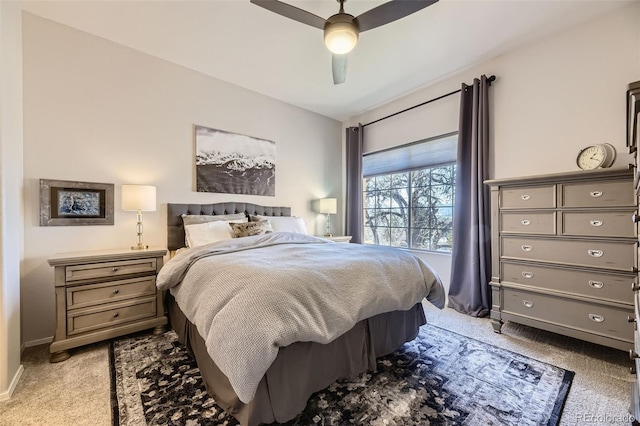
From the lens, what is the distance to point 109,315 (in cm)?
220

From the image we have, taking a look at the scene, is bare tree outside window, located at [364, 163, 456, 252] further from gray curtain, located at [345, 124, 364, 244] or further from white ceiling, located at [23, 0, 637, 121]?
white ceiling, located at [23, 0, 637, 121]

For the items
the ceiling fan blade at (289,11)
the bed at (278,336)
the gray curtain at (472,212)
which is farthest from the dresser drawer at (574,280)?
the ceiling fan blade at (289,11)

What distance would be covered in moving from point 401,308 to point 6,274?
255 centimetres

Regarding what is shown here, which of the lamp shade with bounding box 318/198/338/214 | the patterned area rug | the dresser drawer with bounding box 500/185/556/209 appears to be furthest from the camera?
the lamp shade with bounding box 318/198/338/214

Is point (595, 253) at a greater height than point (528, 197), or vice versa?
point (528, 197)

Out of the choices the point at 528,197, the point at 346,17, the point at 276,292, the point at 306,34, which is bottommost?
the point at 276,292

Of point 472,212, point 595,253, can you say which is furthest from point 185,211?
point 595,253

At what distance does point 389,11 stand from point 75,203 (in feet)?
10.2

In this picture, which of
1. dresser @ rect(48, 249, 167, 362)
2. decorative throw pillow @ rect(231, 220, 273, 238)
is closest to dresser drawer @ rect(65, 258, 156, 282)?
dresser @ rect(48, 249, 167, 362)

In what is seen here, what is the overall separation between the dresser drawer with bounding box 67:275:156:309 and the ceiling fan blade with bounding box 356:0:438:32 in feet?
9.07

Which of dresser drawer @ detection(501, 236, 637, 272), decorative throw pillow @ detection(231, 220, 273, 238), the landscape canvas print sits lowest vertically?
dresser drawer @ detection(501, 236, 637, 272)

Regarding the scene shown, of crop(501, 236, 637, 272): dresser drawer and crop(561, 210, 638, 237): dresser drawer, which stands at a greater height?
crop(561, 210, 638, 237): dresser drawer

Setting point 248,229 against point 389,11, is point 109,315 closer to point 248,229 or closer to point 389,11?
point 248,229

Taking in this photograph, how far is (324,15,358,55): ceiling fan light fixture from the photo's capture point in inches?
73.4
